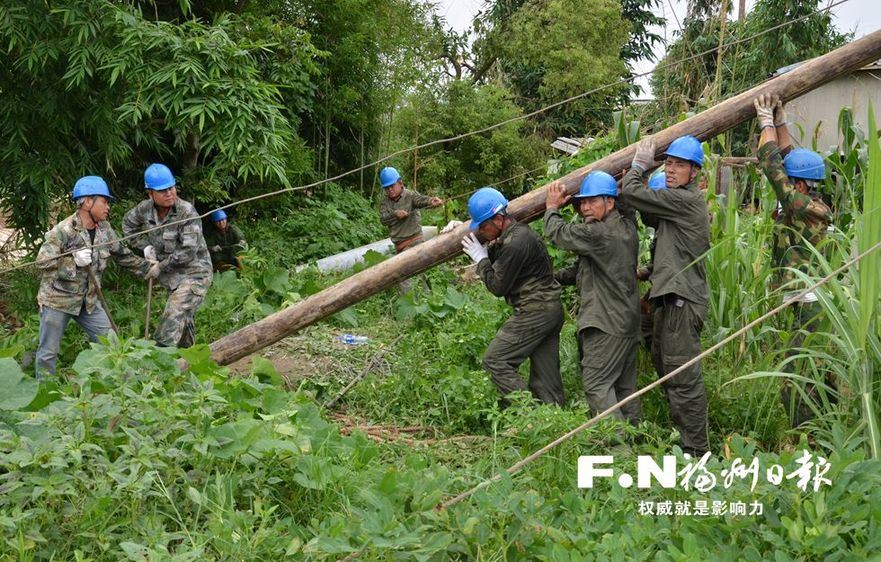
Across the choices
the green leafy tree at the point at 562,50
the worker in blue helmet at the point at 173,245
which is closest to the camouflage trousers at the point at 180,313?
the worker in blue helmet at the point at 173,245

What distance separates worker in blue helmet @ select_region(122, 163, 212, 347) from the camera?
6.54 metres

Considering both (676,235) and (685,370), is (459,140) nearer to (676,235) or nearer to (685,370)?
(676,235)

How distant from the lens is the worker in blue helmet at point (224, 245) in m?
9.22

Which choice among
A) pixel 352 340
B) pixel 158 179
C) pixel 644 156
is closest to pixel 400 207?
pixel 352 340

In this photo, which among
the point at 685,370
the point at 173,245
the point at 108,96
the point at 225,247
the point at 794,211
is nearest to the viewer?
the point at 685,370

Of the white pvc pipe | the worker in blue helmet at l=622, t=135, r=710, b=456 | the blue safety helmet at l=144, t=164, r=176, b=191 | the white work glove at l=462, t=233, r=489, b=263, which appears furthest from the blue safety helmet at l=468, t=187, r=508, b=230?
the white pvc pipe

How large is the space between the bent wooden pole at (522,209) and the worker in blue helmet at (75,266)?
1279mm

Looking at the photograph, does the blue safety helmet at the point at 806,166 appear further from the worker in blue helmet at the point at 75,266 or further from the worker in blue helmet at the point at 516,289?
the worker in blue helmet at the point at 75,266

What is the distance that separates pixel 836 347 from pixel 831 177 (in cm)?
180

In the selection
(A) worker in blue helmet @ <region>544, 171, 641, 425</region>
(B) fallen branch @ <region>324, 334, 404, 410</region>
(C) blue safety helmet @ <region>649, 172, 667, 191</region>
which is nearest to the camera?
(A) worker in blue helmet @ <region>544, 171, 641, 425</region>

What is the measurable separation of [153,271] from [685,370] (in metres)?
3.92

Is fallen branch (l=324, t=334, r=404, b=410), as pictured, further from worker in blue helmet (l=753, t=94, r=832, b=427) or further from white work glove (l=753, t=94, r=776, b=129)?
white work glove (l=753, t=94, r=776, b=129)

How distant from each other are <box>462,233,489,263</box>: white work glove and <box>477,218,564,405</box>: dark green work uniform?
0.12ft

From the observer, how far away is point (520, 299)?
5.67 metres
